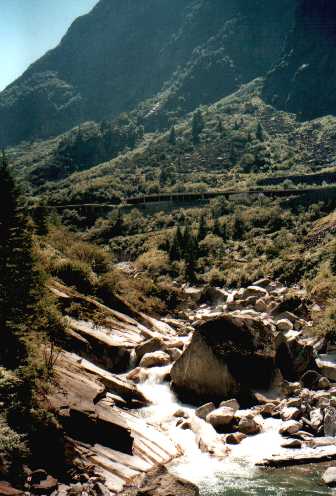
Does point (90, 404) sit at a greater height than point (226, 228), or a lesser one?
greater

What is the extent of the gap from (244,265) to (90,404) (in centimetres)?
5909

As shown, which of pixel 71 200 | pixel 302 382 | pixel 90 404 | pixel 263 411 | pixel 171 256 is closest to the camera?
pixel 90 404

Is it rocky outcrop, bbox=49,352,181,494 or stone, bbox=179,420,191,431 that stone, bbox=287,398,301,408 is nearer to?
stone, bbox=179,420,191,431

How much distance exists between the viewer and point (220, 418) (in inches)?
1191

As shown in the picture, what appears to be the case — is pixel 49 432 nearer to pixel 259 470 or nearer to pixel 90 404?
pixel 90 404

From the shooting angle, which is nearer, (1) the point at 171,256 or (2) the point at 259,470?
(2) the point at 259,470

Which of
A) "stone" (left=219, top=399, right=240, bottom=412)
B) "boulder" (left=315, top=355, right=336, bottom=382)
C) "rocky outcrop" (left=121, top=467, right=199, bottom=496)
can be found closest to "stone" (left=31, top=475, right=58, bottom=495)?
"rocky outcrop" (left=121, top=467, right=199, bottom=496)

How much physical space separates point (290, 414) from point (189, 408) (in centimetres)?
633

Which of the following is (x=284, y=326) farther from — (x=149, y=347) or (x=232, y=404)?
(x=232, y=404)

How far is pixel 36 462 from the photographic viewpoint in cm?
2281

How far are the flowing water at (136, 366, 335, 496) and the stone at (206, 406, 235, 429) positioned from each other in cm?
144

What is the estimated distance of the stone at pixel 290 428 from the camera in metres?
28.7

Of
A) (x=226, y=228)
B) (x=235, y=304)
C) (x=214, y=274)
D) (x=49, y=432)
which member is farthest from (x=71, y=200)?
(x=49, y=432)

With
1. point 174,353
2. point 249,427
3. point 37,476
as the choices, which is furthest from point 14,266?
point 249,427
